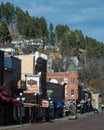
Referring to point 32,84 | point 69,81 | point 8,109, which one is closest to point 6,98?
point 8,109

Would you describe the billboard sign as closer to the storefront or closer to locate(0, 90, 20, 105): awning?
the storefront

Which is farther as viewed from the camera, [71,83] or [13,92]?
[71,83]

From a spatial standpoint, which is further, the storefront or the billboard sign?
the billboard sign

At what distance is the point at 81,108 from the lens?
149875mm

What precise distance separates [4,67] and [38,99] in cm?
1849

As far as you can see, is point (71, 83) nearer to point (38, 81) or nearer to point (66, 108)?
point (66, 108)

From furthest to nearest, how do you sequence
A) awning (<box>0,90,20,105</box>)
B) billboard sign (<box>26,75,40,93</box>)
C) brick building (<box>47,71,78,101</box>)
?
brick building (<box>47,71,78,101</box>), billboard sign (<box>26,75,40,93</box>), awning (<box>0,90,20,105</box>)

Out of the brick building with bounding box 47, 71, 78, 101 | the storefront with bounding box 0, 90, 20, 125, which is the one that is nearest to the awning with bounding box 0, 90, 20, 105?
the storefront with bounding box 0, 90, 20, 125

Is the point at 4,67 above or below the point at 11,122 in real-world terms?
above

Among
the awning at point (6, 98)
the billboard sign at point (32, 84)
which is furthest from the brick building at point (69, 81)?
the awning at point (6, 98)

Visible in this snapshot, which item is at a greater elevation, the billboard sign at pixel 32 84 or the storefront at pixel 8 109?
the billboard sign at pixel 32 84

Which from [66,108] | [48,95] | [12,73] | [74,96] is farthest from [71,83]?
[12,73]

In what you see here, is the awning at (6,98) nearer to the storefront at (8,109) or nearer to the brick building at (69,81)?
the storefront at (8,109)

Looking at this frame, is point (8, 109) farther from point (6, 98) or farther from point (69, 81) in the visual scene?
point (69, 81)
